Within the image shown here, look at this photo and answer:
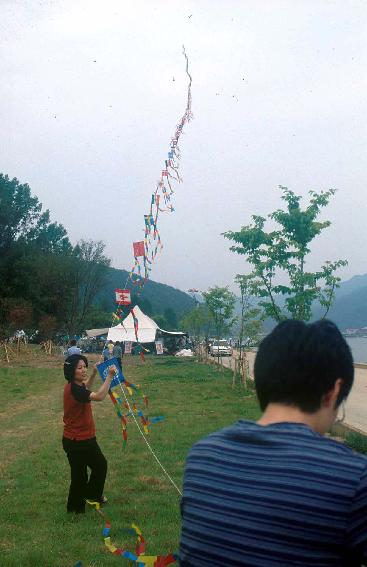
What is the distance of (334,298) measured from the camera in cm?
1172

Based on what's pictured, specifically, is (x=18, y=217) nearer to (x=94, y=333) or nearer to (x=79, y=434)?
(x=94, y=333)

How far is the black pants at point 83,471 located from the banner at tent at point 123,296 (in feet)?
4.92

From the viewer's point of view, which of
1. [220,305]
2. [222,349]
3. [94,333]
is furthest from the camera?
[94,333]

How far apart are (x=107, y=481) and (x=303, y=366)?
6135 mm

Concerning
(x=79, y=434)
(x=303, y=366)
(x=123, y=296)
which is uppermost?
(x=123, y=296)

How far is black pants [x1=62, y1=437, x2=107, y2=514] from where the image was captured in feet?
19.8

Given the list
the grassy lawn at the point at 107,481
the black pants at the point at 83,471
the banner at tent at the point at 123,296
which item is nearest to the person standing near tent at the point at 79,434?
the black pants at the point at 83,471

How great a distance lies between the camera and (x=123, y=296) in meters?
6.92

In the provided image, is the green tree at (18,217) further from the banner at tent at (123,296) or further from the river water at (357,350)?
the banner at tent at (123,296)

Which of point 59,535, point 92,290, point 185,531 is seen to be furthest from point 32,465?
point 92,290

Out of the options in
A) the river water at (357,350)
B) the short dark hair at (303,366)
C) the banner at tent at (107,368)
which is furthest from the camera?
the banner at tent at (107,368)

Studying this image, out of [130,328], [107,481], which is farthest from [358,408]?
[107,481]

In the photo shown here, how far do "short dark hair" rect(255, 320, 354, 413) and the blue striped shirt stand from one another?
10cm

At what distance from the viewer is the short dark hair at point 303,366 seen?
1.71 meters
